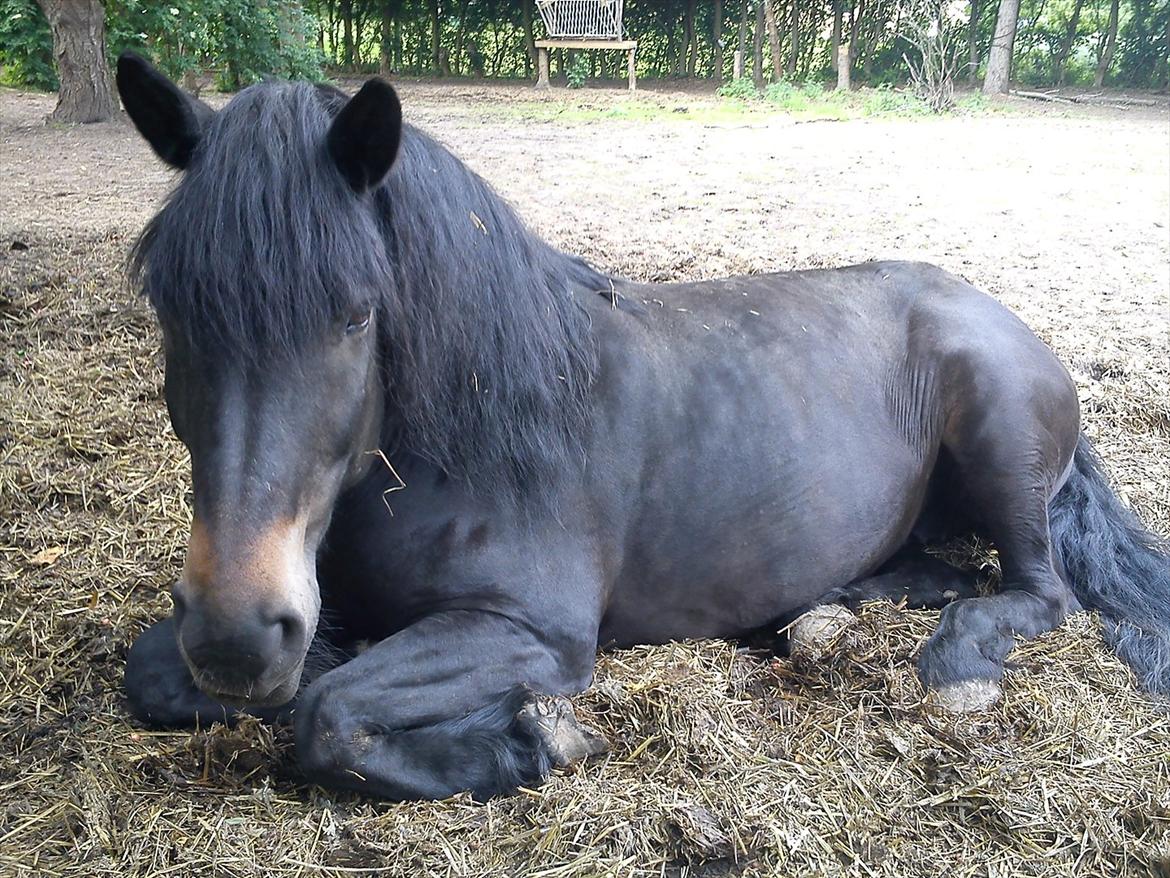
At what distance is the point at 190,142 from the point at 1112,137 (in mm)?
16095

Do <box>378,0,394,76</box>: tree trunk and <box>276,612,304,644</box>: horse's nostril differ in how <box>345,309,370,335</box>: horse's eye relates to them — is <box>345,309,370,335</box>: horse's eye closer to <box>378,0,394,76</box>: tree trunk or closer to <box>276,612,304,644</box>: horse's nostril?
<box>276,612,304,644</box>: horse's nostril

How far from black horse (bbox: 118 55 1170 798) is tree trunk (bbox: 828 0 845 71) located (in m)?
22.4

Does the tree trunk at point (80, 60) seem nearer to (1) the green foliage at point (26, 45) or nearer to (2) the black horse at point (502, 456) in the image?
(1) the green foliage at point (26, 45)

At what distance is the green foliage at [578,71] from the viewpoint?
23297 millimetres

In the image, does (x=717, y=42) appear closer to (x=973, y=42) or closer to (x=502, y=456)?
(x=973, y=42)

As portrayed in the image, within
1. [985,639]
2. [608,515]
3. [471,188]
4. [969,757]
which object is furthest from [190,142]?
[985,639]

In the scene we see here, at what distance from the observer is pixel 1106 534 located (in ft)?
12.1

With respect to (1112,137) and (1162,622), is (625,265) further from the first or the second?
(1112,137)

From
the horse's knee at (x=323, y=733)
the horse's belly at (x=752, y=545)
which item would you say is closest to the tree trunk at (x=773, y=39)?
the horse's belly at (x=752, y=545)

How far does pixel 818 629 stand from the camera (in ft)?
10.3

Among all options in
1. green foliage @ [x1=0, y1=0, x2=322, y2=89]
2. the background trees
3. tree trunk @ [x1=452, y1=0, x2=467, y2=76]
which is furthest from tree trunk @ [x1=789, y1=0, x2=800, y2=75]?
green foliage @ [x1=0, y1=0, x2=322, y2=89]

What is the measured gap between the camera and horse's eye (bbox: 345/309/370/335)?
2117 millimetres

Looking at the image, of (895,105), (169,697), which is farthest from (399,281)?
(895,105)

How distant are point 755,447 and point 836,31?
927 inches
